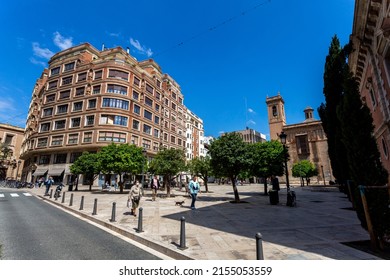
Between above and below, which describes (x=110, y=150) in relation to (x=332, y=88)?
below

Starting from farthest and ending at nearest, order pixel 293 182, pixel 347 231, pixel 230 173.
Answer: pixel 293 182 → pixel 230 173 → pixel 347 231

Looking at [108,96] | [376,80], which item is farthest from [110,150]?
[376,80]

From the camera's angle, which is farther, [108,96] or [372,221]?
[108,96]

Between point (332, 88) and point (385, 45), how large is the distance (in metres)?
6.61

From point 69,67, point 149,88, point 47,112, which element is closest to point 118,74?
point 149,88

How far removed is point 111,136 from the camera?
36.1 m

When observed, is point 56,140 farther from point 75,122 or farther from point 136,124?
point 136,124

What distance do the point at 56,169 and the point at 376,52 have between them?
45.0 m

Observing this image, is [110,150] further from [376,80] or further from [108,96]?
[376,80]

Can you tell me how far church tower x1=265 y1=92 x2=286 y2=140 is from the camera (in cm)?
5628

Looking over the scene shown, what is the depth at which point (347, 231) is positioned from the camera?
677 centimetres

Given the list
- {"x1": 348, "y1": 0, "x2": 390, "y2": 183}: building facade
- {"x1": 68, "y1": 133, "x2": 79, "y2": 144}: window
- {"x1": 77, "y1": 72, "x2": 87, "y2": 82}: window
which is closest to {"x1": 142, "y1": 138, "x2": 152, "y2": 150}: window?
{"x1": 68, "y1": 133, "x2": 79, "y2": 144}: window

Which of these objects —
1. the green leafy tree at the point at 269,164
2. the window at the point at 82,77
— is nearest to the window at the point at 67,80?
the window at the point at 82,77
